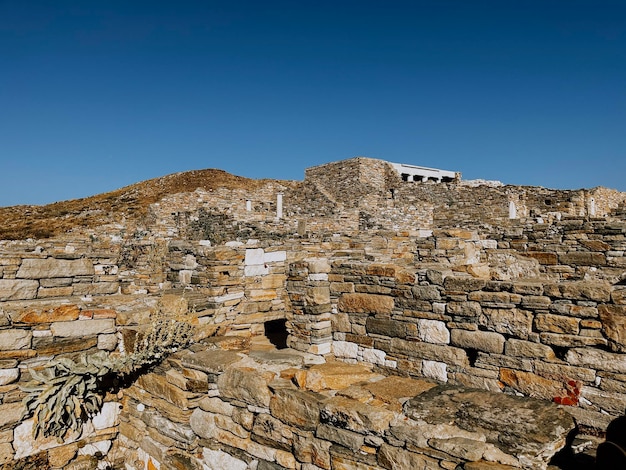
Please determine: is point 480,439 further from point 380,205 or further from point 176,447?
point 380,205

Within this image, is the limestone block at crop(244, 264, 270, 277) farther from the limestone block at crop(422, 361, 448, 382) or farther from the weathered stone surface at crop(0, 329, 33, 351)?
the limestone block at crop(422, 361, 448, 382)

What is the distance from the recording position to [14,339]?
4.09 metres

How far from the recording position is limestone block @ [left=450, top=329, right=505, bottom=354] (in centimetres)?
378

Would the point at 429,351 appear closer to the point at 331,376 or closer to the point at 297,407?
the point at 331,376

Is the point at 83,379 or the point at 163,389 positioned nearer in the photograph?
the point at 83,379

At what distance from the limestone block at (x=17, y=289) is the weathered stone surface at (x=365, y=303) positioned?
3.44m

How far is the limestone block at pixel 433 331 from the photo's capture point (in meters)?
4.15

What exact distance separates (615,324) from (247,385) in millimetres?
3026

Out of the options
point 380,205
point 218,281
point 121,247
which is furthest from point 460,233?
point 380,205

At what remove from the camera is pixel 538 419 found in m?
2.93

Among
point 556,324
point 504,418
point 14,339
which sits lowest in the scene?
point 504,418

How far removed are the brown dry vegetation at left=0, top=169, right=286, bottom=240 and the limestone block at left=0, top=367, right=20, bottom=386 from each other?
2530cm

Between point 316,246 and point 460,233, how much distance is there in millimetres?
3446

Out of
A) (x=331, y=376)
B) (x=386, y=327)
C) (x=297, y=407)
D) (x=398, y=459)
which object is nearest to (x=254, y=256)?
(x=386, y=327)
